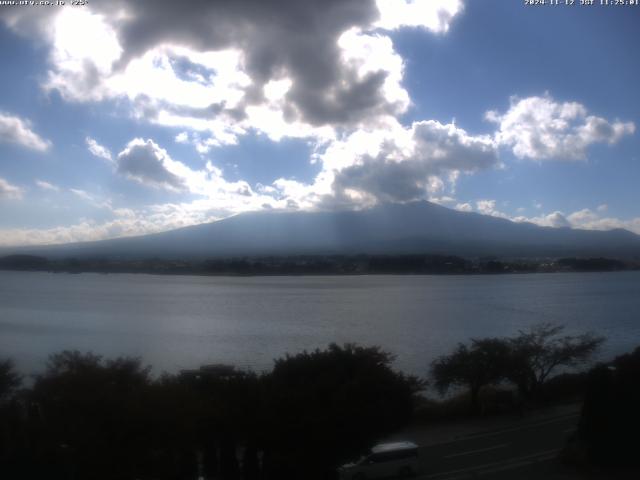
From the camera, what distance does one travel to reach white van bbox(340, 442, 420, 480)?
7.32 metres

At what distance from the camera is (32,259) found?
4581cm

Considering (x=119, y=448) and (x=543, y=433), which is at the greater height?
(x=119, y=448)

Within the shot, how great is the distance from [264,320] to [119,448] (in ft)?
60.5

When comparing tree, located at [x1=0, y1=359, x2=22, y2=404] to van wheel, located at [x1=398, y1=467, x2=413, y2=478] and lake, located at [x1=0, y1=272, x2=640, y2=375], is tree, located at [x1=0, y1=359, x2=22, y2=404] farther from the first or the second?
van wheel, located at [x1=398, y1=467, x2=413, y2=478]

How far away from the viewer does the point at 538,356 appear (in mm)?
13078

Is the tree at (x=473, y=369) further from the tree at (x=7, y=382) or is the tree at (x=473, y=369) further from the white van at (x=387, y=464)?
the tree at (x=7, y=382)

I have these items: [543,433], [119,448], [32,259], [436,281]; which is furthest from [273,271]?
[119,448]

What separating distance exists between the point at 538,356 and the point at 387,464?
6.98 meters

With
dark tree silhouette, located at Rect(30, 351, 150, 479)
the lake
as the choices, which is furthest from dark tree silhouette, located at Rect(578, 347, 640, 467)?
the lake

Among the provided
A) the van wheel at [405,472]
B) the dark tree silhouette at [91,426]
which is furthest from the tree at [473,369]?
the dark tree silhouette at [91,426]

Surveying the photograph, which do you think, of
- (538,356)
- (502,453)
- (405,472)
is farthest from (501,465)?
(538,356)

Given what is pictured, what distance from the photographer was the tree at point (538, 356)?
12368 millimetres

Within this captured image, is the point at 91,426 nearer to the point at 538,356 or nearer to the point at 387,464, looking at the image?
the point at 387,464

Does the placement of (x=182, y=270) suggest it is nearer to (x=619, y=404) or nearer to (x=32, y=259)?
(x=32, y=259)
